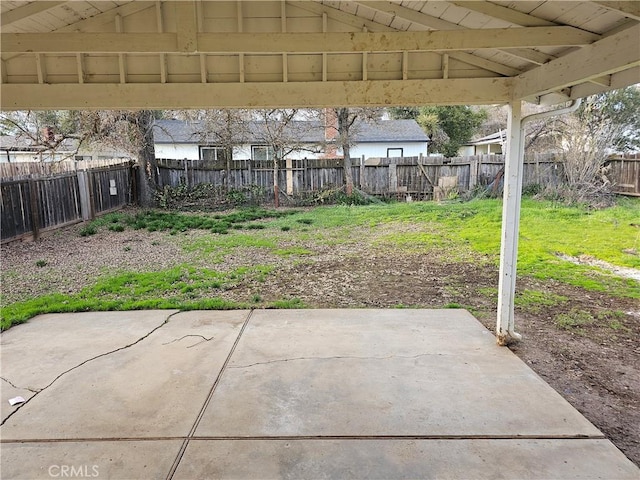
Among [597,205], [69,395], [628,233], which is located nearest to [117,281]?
[69,395]

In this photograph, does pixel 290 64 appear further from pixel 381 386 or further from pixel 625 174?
pixel 625 174

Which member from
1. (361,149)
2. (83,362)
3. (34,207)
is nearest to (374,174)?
(361,149)

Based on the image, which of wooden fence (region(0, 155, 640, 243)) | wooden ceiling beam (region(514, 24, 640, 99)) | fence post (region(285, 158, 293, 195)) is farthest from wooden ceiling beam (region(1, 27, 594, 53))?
fence post (region(285, 158, 293, 195))

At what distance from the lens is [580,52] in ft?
9.87

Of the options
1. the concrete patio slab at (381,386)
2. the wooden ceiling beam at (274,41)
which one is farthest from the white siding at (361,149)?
the wooden ceiling beam at (274,41)

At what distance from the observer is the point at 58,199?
9.65m

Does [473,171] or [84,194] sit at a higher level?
[473,171]

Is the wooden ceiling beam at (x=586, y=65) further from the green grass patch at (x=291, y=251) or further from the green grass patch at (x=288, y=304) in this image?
the green grass patch at (x=291, y=251)

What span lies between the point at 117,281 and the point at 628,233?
9135 millimetres

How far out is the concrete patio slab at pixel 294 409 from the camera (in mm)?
2523

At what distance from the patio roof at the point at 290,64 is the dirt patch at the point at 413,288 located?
2.26 m

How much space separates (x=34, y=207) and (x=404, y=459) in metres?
8.74

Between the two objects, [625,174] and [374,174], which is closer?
[625,174]

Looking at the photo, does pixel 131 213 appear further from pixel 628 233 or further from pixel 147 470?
pixel 628 233
